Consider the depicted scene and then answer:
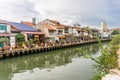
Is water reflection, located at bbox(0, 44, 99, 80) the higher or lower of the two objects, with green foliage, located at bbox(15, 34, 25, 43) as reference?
lower

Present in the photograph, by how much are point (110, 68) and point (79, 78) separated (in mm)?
3810

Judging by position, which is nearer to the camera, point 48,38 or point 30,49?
point 30,49

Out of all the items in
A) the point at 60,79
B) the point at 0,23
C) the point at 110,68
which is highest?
the point at 0,23

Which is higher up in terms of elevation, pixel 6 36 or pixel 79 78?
pixel 6 36

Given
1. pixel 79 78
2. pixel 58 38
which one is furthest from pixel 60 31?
pixel 79 78

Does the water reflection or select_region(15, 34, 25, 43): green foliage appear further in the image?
select_region(15, 34, 25, 43): green foliage

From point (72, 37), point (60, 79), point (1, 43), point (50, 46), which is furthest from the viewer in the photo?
point (72, 37)

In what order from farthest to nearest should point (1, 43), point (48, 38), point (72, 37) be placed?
point (72, 37), point (48, 38), point (1, 43)

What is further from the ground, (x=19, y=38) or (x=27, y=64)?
(x=19, y=38)

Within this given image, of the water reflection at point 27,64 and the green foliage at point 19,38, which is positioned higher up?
the green foliage at point 19,38

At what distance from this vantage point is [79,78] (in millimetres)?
16391

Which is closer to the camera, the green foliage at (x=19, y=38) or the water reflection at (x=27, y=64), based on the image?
the water reflection at (x=27, y=64)

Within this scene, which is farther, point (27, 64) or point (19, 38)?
point (19, 38)

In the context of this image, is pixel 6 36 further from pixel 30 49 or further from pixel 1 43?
pixel 30 49
